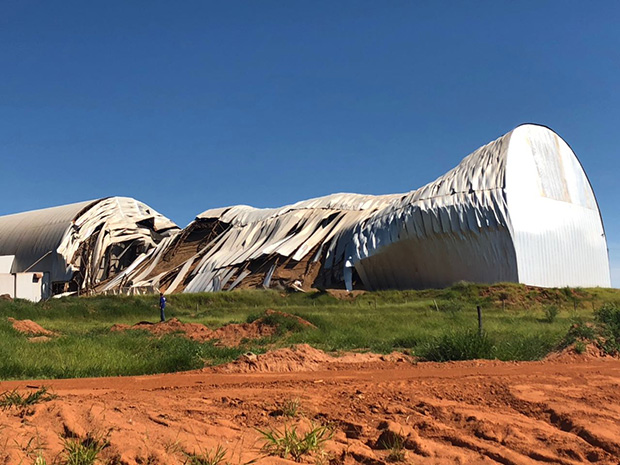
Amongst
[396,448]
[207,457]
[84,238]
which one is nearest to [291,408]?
[396,448]

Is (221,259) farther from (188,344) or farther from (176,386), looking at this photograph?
(176,386)

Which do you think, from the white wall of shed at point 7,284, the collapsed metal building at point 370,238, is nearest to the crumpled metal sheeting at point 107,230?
the collapsed metal building at point 370,238

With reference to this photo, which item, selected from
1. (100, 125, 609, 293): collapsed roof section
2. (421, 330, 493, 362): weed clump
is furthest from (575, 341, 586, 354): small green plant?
(100, 125, 609, 293): collapsed roof section

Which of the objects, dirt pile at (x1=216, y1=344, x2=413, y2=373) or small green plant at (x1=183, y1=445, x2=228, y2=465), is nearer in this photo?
small green plant at (x1=183, y1=445, x2=228, y2=465)

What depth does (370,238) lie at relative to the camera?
109ft

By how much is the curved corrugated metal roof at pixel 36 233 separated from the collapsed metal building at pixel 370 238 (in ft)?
Answer: 0.44

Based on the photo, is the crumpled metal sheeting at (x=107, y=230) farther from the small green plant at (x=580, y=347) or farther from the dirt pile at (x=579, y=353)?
the small green plant at (x=580, y=347)

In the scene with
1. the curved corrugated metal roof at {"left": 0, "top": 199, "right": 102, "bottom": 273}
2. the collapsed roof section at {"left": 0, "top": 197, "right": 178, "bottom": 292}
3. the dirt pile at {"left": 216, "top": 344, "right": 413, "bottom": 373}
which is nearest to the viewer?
the dirt pile at {"left": 216, "top": 344, "right": 413, "bottom": 373}

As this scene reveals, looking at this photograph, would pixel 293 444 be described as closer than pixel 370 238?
Yes

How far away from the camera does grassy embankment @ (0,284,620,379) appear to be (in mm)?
9961

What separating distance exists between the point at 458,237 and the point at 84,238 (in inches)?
1180

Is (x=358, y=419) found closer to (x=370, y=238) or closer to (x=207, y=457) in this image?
(x=207, y=457)

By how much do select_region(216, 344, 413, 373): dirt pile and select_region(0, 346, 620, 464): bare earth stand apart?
2.28 m

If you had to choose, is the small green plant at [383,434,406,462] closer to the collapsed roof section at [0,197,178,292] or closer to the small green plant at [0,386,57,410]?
the small green plant at [0,386,57,410]
